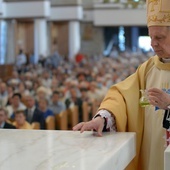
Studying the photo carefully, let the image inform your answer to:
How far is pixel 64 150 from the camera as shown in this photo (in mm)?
2381

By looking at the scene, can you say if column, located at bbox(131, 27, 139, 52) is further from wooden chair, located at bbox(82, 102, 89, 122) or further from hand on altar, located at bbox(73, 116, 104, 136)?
hand on altar, located at bbox(73, 116, 104, 136)

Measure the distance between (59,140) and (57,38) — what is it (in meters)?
28.8

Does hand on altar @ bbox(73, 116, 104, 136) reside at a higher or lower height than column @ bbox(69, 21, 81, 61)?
higher

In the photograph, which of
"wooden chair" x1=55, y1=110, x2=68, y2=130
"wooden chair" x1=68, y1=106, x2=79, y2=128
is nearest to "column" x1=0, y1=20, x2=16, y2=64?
"wooden chair" x1=68, y1=106, x2=79, y2=128

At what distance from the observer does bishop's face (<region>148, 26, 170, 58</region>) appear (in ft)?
9.43

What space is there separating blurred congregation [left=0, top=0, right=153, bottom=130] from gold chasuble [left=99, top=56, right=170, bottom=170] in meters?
4.13

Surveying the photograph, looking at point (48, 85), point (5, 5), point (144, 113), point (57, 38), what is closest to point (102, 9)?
point (57, 38)

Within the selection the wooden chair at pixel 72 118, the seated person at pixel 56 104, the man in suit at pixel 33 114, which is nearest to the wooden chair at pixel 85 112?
the wooden chair at pixel 72 118

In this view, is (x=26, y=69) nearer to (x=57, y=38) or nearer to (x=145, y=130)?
(x=57, y=38)

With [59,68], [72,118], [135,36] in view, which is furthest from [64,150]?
[135,36]

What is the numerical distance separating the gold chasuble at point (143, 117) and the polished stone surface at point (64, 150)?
292 mm

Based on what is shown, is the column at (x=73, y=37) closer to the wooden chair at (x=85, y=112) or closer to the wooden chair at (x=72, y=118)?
the wooden chair at (x=85, y=112)

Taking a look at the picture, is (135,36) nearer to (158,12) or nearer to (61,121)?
(61,121)

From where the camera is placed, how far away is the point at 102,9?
106ft
